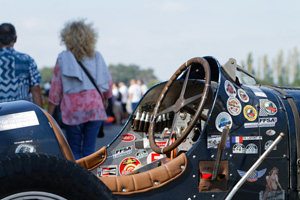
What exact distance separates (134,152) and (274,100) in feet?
4.11

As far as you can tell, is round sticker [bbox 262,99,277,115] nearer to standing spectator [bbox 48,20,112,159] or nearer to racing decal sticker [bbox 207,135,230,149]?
racing decal sticker [bbox 207,135,230,149]

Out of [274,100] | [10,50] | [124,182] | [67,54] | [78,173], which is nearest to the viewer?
[78,173]

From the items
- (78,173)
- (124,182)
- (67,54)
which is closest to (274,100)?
(124,182)

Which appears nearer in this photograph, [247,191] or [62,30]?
[247,191]

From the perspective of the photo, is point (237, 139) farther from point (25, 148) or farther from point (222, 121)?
point (25, 148)

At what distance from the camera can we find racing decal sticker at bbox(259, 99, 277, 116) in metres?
3.32

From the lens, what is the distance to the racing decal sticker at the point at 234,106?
3.20 metres

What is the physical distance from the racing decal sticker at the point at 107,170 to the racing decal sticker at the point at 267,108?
1312mm

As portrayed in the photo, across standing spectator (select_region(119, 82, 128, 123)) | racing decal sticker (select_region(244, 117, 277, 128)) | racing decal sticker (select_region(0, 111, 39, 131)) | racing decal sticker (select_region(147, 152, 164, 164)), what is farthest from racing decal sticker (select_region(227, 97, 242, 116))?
standing spectator (select_region(119, 82, 128, 123))

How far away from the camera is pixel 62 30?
17.7 ft

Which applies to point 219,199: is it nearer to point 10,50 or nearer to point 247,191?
point 247,191

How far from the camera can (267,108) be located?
11.0ft

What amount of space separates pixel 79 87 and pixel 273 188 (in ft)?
8.65

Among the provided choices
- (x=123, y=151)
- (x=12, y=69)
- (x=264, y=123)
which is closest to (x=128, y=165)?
(x=123, y=151)
